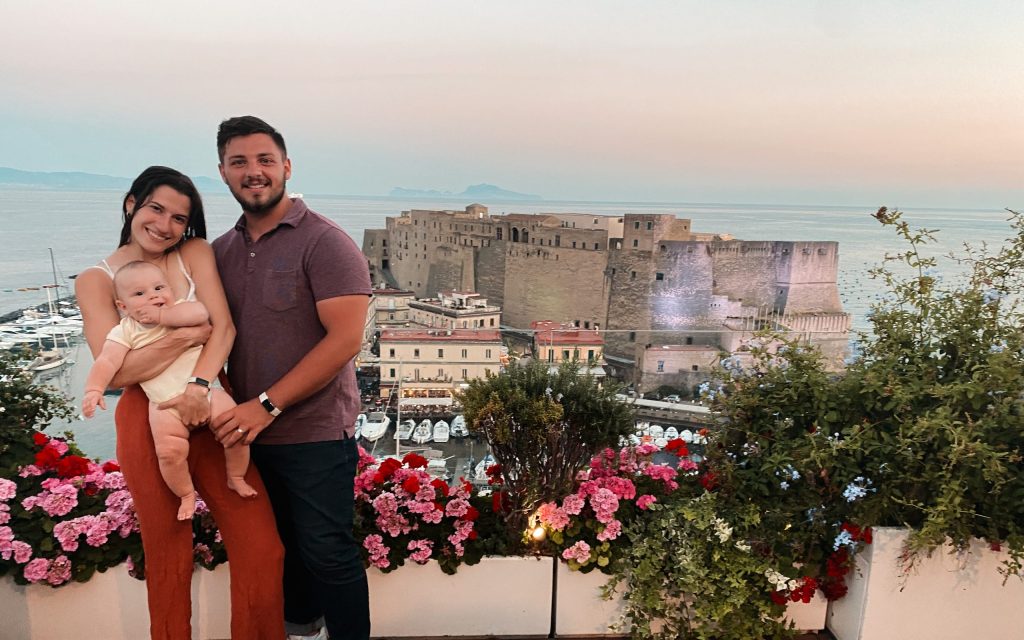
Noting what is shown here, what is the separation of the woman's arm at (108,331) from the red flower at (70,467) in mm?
677

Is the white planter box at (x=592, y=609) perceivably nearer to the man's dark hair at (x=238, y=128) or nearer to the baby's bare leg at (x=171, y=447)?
the baby's bare leg at (x=171, y=447)

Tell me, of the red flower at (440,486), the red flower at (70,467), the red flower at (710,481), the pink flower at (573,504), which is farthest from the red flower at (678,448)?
the red flower at (70,467)

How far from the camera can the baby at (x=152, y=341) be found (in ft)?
3.49

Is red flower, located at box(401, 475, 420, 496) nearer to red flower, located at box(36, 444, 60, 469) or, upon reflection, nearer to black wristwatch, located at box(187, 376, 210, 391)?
black wristwatch, located at box(187, 376, 210, 391)

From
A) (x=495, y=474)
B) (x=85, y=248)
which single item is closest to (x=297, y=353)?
(x=495, y=474)

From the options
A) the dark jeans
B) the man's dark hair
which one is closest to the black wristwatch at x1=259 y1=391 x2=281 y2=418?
the dark jeans

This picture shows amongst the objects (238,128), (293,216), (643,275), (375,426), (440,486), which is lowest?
(375,426)

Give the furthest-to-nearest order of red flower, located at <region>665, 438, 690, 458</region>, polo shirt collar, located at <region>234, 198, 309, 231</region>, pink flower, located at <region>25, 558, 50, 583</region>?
1. red flower, located at <region>665, 438, 690, 458</region>
2. pink flower, located at <region>25, 558, 50, 583</region>
3. polo shirt collar, located at <region>234, 198, 309, 231</region>

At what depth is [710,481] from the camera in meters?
1.63

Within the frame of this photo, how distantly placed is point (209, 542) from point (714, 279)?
24200 mm

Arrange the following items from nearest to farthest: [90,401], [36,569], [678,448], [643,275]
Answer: [90,401] < [36,569] < [678,448] < [643,275]

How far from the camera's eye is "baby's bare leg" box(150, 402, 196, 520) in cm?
110

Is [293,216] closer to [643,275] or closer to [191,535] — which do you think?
[191,535]

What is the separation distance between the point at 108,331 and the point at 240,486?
371 millimetres
